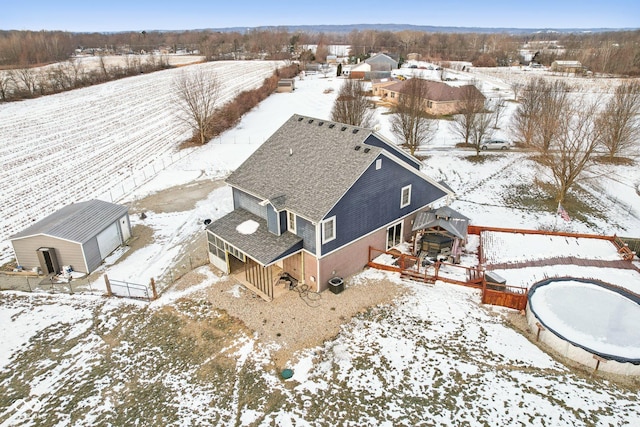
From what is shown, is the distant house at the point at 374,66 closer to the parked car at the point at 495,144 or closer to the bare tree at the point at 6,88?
the parked car at the point at 495,144

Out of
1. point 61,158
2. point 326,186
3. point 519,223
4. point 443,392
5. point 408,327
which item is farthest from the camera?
point 61,158

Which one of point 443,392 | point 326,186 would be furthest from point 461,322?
point 326,186

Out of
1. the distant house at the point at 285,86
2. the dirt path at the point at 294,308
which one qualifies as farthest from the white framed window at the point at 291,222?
the distant house at the point at 285,86

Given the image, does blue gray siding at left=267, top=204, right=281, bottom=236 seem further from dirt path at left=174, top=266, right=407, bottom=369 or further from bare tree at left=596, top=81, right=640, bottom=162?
bare tree at left=596, top=81, right=640, bottom=162

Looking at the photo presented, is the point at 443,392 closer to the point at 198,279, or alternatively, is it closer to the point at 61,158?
the point at 198,279

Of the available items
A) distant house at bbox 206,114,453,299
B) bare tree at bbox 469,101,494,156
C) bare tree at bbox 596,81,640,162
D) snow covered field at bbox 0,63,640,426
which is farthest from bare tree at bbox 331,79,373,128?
bare tree at bbox 596,81,640,162

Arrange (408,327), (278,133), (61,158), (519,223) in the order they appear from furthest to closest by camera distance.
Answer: (61,158)
(519,223)
(278,133)
(408,327)
